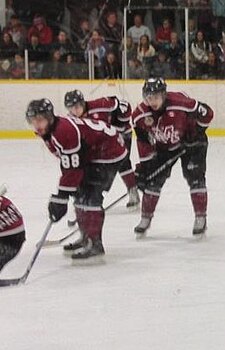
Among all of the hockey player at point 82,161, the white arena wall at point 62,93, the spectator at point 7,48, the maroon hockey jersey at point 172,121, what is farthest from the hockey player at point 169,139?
the spectator at point 7,48

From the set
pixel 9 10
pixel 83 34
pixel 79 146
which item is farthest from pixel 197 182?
pixel 9 10

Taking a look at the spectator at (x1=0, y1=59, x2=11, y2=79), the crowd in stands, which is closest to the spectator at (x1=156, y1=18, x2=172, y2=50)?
the crowd in stands

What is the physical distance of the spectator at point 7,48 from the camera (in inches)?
354

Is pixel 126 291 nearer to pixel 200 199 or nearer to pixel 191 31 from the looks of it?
pixel 200 199

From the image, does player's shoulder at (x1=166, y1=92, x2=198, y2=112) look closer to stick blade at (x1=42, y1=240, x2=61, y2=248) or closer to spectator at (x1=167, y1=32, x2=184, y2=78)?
stick blade at (x1=42, y1=240, x2=61, y2=248)

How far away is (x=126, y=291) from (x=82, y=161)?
0.62m

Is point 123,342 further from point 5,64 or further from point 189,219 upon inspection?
point 5,64

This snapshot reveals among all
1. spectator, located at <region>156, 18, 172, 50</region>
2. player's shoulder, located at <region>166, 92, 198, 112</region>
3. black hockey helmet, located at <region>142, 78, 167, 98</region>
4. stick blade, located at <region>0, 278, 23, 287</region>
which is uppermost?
spectator, located at <region>156, 18, 172, 50</region>

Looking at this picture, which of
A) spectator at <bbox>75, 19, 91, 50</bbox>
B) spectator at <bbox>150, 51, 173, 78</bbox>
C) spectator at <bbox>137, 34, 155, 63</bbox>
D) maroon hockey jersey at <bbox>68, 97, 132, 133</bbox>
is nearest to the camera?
maroon hockey jersey at <bbox>68, 97, 132, 133</bbox>

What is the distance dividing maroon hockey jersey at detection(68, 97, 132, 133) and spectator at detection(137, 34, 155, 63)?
3.73 m

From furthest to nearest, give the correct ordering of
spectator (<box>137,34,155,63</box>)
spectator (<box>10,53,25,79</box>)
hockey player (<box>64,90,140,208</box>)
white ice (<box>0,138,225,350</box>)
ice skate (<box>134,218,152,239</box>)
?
spectator (<box>10,53,25,79</box>)
spectator (<box>137,34,155,63</box>)
hockey player (<box>64,90,140,208</box>)
ice skate (<box>134,218,152,239</box>)
white ice (<box>0,138,225,350</box>)

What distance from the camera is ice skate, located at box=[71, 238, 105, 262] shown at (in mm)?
3658

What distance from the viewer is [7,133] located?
8453 mm

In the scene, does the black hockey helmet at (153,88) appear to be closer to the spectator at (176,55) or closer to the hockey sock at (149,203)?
the hockey sock at (149,203)
